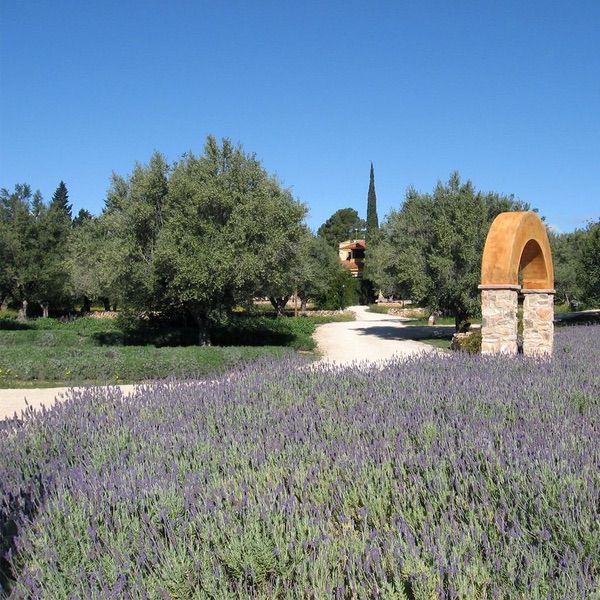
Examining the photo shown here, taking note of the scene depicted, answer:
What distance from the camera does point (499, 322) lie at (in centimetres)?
1012

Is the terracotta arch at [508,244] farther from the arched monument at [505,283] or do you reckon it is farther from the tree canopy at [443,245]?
the tree canopy at [443,245]

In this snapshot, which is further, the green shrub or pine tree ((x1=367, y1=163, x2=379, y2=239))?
pine tree ((x1=367, y1=163, x2=379, y2=239))

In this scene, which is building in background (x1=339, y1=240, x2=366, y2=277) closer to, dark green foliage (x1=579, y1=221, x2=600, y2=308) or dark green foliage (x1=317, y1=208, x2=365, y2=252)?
dark green foliage (x1=317, y1=208, x2=365, y2=252)

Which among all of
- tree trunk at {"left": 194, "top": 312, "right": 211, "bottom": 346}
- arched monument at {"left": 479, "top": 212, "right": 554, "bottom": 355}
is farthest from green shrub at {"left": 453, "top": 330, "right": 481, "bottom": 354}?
tree trunk at {"left": 194, "top": 312, "right": 211, "bottom": 346}

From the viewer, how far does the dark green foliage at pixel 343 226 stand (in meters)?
86.6

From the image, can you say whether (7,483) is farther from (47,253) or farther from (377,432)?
(47,253)

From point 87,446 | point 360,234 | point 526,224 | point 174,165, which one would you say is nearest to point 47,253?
point 174,165

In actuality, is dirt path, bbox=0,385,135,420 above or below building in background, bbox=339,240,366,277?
below

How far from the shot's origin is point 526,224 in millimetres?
11047

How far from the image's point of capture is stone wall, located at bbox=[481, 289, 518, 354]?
10.1 m

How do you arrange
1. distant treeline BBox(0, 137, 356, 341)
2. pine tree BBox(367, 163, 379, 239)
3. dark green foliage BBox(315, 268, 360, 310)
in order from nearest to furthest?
distant treeline BBox(0, 137, 356, 341) → dark green foliage BBox(315, 268, 360, 310) → pine tree BBox(367, 163, 379, 239)

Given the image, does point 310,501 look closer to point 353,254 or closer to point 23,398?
point 23,398

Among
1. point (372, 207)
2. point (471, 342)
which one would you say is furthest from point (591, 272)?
point (372, 207)

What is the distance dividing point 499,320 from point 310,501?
7786 mm
